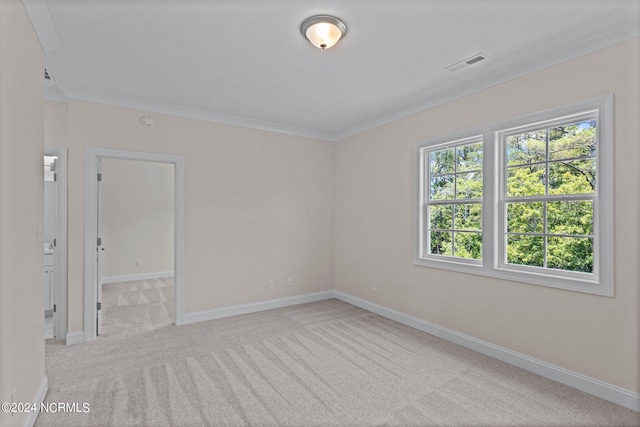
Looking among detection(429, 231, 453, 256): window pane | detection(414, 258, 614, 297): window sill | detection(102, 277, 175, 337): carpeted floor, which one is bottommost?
detection(102, 277, 175, 337): carpeted floor

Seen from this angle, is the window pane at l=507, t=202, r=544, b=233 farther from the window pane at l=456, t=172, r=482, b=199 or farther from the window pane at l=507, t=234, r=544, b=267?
the window pane at l=456, t=172, r=482, b=199

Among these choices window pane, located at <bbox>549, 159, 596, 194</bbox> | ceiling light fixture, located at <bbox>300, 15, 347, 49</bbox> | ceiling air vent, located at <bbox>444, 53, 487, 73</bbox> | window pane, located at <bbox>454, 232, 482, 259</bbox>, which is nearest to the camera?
ceiling light fixture, located at <bbox>300, 15, 347, 49</bbox>

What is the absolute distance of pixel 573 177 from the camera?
2674mm

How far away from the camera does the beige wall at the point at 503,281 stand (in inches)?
90.7

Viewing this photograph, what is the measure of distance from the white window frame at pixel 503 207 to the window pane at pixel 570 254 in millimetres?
64

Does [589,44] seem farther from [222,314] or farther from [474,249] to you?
[222,314]

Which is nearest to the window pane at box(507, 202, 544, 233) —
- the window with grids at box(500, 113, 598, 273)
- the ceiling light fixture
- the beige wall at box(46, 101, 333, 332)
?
the window with grids at box(500, 113, 598, 273)

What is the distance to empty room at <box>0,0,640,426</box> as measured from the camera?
7.13 feet

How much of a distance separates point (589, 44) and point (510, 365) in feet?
8.90

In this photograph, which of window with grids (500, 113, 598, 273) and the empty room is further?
window with grids (500, 113, 598, 273)

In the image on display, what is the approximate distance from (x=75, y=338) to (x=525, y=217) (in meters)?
4.72

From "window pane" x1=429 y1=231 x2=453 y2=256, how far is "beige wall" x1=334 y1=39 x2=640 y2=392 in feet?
0.81

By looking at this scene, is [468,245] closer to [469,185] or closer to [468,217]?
[468,217]

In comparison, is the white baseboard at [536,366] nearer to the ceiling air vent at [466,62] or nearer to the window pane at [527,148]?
the window pane at [527,148]
